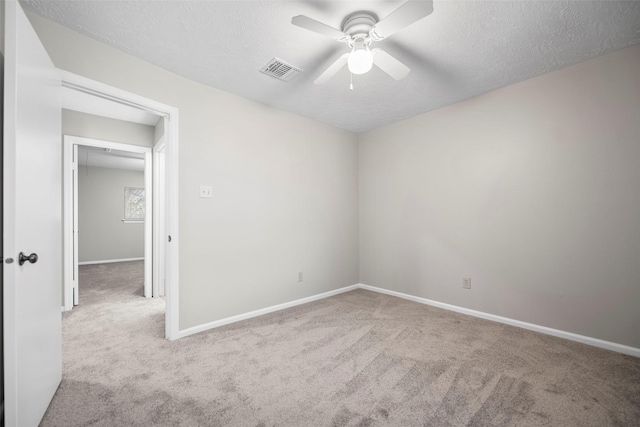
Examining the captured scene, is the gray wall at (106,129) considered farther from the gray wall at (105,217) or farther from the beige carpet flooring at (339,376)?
the gray wall at (105,217)

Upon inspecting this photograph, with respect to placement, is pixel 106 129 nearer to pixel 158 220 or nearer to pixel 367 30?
pixel 158 220

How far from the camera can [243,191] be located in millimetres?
2973

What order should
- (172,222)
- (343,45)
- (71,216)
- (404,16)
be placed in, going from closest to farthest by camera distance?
(404,16) < (343,45) < (172,222) < (71,216)

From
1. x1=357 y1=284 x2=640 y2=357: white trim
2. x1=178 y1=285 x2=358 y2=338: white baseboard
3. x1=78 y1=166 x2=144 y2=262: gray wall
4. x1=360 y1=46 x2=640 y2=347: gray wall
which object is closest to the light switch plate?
x1=178 y1=285 x2=358 y2=338: white baseboard

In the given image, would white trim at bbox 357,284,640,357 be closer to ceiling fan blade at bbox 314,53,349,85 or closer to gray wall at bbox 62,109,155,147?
ceiling fan blade at bbox 314,53,349,85

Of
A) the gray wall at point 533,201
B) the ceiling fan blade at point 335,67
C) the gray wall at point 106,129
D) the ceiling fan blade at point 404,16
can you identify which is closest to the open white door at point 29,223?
the ceiling fan blade at point 335,67

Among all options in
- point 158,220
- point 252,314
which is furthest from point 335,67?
point 158,220

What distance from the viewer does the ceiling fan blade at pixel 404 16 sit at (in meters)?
1.33

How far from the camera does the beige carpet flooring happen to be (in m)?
1.50

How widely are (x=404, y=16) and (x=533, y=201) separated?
7.11 ft

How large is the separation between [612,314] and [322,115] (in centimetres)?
335

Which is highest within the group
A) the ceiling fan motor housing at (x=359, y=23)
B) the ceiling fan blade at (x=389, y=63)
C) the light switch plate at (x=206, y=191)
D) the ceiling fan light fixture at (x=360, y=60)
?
the ceiling fan motor housing at (x=359, y=23)

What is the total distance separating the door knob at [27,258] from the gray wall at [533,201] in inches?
133

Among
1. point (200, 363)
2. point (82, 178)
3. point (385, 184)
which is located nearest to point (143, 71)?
point (200, 363)
